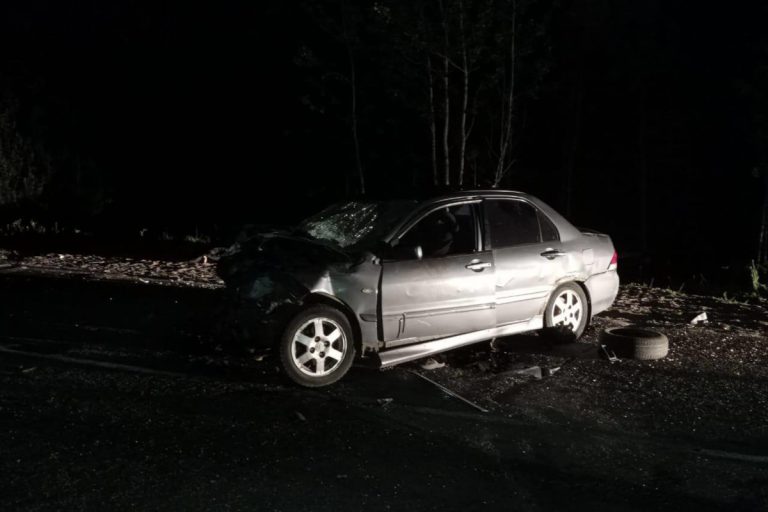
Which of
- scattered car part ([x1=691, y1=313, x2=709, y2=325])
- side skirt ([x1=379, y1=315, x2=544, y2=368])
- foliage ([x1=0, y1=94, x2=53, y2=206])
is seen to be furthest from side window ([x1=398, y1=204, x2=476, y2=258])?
foliage ([x1=0, y1=94, x2=53, y2=206])

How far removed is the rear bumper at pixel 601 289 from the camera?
7883 mm

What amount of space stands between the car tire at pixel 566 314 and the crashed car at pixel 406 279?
0.5 inches

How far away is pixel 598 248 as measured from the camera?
7996mm

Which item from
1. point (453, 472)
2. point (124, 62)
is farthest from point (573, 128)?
point (453, 472)

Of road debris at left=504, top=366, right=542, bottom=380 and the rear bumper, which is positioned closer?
road debris at left=504, top=366, right=542, bottom=380

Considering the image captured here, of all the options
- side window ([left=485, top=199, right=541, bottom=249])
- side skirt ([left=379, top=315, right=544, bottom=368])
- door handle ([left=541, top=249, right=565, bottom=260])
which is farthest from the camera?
door handle ([left=541, top=249, right=565, bottom=260])

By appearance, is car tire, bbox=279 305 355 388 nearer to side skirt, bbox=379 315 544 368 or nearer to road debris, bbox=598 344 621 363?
side skirt, bbox=379 315 544 368

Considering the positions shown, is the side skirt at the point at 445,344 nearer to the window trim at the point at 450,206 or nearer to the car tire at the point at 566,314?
the car tire at the point at 566,314

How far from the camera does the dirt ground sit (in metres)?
4.04

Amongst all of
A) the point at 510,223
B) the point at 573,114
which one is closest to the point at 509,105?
→ the point at 510,223

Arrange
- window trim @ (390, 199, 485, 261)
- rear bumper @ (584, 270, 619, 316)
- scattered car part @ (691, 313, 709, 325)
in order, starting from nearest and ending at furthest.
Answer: window trim @ (390, 199, 485, 261) < rear bumper @ (584, 270, 619, 316) < scattered car part @ (691, 313, 709, 325)

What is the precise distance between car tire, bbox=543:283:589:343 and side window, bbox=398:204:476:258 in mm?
1200

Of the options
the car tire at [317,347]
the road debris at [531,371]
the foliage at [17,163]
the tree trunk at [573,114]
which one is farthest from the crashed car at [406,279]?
the tree trunk at [573,114]

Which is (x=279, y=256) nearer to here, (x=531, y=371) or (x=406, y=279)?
(x=406, y=279)
